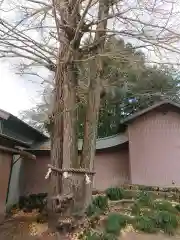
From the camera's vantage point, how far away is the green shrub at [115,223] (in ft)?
25.2

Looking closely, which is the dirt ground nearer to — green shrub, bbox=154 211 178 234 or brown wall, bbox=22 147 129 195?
green shrub, bbox=154 211 178 234

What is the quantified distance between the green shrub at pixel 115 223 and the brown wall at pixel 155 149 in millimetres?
4812

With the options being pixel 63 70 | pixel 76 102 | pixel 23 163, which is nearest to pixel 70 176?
pixel 76 102

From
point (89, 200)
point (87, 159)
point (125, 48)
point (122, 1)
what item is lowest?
point (89, 200)

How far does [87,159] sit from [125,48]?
3611 millimetres

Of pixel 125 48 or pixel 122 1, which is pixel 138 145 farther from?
pixel 122 1

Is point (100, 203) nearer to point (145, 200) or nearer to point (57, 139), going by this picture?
point (145, 200)

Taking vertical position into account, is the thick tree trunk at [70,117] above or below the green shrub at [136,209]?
above

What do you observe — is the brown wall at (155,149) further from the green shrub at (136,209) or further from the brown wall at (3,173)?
the brown wall at (3,173)

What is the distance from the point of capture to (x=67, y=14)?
7797mm

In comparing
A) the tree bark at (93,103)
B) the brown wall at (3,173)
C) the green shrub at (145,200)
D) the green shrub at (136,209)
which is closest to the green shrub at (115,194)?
the green shrub at (145,200)

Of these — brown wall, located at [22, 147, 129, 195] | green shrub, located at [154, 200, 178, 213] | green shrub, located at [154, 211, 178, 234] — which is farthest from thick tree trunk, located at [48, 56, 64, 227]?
brown wall, located at [22, 147, 129, 195]

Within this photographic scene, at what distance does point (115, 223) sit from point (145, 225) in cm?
87

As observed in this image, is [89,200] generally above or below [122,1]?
→ below
